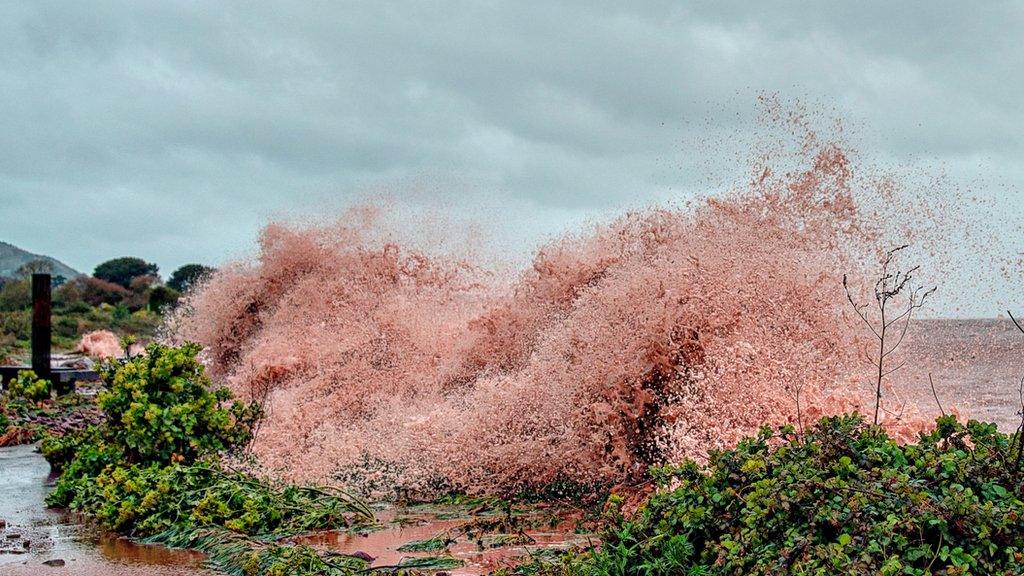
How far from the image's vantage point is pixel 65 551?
20.9ft

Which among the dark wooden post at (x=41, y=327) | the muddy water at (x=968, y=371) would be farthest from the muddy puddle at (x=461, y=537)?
the dark wooden post at (x=41, y=327)

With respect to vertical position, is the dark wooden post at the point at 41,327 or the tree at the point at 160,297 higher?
the tree at the point at 160,297

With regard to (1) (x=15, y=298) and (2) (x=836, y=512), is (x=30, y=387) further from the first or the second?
(1) (x=15, y=298)

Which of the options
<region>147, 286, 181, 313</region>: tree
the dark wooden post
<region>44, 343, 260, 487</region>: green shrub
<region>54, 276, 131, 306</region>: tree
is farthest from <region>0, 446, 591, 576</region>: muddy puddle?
<region>54, 276, 131, 306</region>: tree

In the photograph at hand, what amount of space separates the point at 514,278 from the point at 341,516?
21.9ft

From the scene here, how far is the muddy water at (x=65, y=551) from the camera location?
231 inches

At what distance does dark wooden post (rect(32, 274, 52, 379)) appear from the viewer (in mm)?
15359

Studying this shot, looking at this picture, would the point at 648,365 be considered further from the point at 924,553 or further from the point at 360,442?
the point at 924,553

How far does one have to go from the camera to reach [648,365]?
7668 millimetres

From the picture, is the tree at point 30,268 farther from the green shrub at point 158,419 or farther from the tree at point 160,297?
the green shrub at point 158,419

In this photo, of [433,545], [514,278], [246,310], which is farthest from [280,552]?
[246,310]

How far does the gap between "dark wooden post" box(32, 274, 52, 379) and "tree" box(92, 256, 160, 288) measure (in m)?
33.3

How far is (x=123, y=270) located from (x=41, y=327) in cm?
3514

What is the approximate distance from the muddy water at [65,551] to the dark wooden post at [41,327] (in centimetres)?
761
